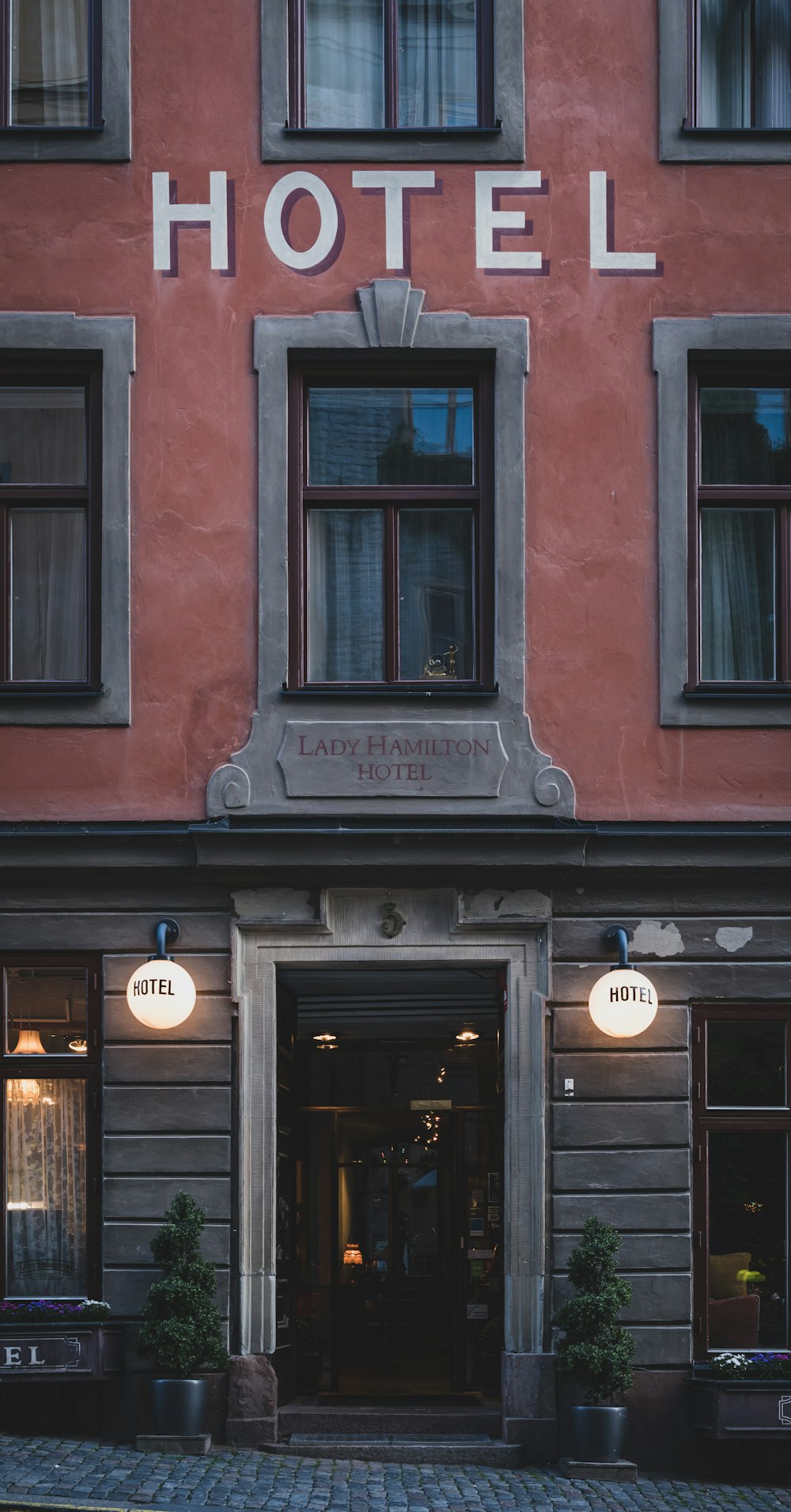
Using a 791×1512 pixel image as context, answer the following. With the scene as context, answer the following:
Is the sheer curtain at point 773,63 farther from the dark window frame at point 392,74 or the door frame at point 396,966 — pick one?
the door frame at point 396,966

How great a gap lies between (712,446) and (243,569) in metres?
3.44

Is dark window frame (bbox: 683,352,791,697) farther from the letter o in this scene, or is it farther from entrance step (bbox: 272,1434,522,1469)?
entrance step (bbox: 272,1434,522,1469)

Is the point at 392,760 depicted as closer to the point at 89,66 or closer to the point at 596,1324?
the point at 596,1324

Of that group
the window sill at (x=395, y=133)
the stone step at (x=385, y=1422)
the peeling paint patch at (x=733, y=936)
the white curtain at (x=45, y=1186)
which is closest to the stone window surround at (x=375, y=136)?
the window sill at (x=395, y=133)

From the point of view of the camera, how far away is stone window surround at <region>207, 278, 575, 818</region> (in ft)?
43.1

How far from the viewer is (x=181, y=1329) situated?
481 inches

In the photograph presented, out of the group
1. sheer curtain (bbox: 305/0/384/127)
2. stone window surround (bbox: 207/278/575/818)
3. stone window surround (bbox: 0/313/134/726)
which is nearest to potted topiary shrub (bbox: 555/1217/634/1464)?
stone window surround (bbox: 207/278/575/818)

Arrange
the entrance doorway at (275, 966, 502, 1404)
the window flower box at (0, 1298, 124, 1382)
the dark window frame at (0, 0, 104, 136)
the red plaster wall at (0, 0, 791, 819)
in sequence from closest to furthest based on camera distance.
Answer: the window flower box at (0, 1298, 124, 1382) → the red plaster wall at (0, 0, 791, 819) → the dark window frame at (0, 0, 104, 136) → the entrance doorway at (275, 966, 502, 1404)

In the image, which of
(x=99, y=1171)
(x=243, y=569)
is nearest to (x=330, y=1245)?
(x=99, y=1171)

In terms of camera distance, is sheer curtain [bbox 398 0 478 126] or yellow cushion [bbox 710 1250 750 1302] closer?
yellow cushion [bbox 710 1250 750 1302]

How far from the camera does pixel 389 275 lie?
13.5 metres

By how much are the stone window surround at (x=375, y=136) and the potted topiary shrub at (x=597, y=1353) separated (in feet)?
24.6

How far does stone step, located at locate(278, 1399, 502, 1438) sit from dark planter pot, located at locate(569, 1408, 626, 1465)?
100 centimetres

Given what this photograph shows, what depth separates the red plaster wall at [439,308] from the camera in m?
13.2
